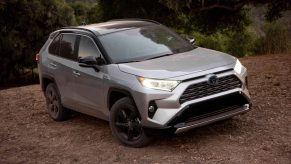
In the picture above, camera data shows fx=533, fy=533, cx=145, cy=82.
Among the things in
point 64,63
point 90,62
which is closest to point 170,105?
Result: point 90,62

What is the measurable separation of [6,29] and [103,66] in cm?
2367

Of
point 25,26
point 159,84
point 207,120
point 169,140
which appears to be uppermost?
point 159,84

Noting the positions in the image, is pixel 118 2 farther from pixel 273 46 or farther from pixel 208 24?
pixel 273 46

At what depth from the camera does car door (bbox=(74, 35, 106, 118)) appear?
799 cm

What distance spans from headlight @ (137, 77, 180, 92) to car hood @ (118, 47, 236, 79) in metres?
0.06

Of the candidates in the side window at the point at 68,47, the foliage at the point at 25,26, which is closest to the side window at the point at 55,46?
the side window at the point at 68,47

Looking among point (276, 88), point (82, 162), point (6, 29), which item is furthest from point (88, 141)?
point (6, 29)

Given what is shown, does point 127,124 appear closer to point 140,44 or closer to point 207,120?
point 207,120

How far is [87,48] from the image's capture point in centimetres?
846

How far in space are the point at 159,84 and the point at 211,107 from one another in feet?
2.67

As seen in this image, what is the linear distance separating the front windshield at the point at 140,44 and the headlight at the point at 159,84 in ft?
2.68

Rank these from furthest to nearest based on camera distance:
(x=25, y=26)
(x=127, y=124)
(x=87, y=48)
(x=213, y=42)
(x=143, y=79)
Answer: (x=213, y=42)
(x=25, y=26)
(x=87, y=48)
(x=127, y=124)
(x=143, y=79)

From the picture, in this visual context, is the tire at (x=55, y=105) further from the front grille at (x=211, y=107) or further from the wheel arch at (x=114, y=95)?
the front grille at (x=211, y=107)

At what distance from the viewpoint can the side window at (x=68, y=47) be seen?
886 cm
